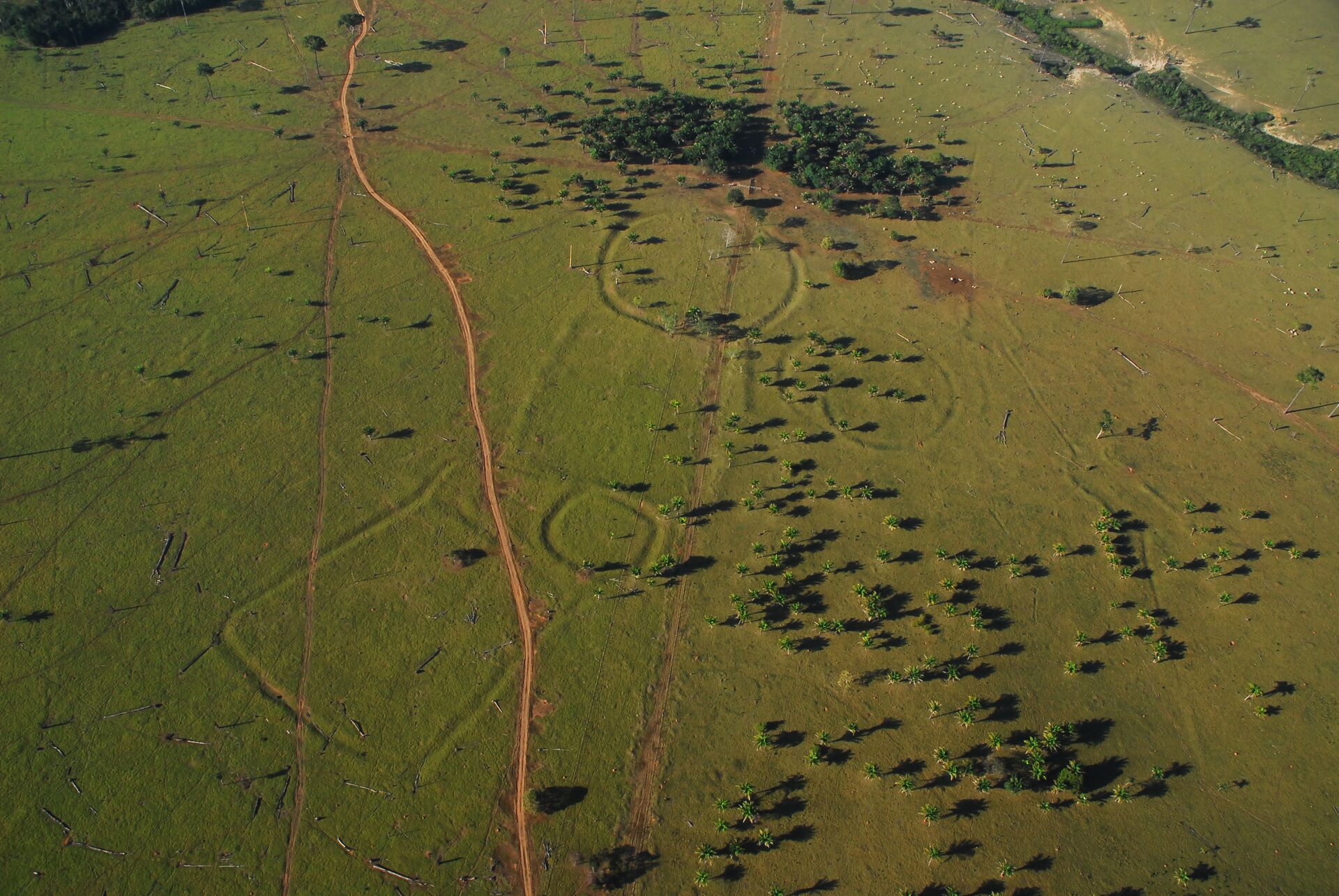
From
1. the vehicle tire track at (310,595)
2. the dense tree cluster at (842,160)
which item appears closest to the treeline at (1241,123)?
the dense tree cluster at (842,160)

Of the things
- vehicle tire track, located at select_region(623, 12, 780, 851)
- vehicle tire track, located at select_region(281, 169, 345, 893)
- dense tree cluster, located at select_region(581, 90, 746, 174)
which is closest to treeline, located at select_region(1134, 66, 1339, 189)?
dense tree cluster, located at select_region(581, 90, 746, 174)

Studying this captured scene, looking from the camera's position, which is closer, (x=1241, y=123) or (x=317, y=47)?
(x=1241, y=123)

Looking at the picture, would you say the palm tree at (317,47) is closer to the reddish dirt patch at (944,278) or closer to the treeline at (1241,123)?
the reddish dirt patch at (944,278)

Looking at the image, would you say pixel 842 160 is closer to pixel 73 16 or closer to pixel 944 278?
pixel 944 278

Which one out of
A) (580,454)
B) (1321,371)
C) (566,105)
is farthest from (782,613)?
(566,105)

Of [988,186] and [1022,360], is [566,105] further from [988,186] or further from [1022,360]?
[1022,360]

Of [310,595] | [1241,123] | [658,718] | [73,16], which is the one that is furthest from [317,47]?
[1241,123]
